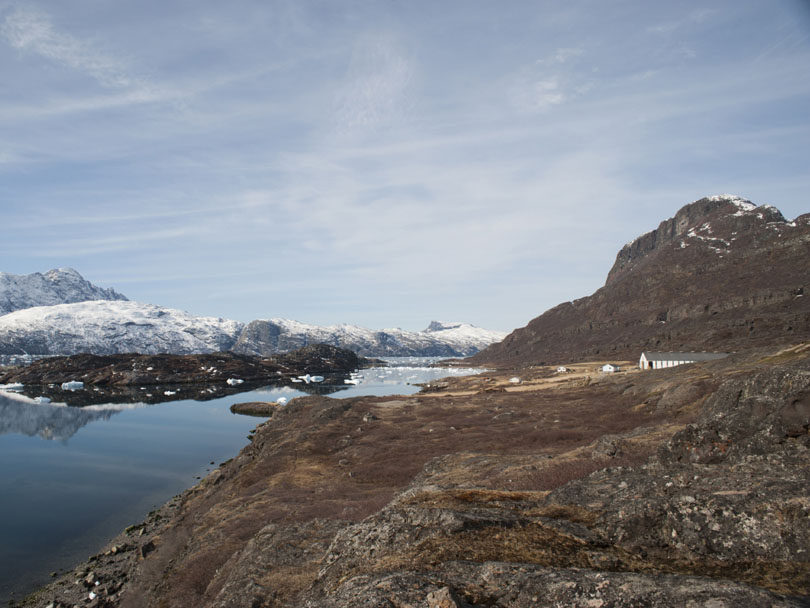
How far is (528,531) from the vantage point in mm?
12469

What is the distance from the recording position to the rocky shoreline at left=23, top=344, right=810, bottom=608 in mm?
9062

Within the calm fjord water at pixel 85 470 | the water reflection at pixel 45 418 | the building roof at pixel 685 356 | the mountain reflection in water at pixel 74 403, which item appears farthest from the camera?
the building roof at pixel 685 356

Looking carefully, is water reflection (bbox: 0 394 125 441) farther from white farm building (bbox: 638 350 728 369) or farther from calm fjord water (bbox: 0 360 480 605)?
white farm building (bbox: 638 350 728 369)

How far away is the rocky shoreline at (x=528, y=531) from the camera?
29.7 ft

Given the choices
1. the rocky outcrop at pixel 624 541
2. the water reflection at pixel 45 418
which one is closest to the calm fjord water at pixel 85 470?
the water reflection at pixel 45 418

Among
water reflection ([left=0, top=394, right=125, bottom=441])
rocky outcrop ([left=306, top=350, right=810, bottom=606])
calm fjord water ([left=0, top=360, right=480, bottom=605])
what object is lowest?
calm fjord water ([left=0, top=360, right=480, bottom=605])

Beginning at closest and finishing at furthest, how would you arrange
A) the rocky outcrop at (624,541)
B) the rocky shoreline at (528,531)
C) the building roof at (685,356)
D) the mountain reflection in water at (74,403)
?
the rocky outcrop at (624,541) → the rocky shoreline at (528,531) → the mountain reflection in water at (74,403) → the building roof at (685,356)

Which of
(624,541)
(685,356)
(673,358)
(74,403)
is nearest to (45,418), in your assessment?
(74,403)

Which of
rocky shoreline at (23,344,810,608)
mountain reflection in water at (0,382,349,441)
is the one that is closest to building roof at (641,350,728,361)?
rocky shoreline at (23,344,810,608)

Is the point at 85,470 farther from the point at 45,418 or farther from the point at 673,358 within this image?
the point at 673,358

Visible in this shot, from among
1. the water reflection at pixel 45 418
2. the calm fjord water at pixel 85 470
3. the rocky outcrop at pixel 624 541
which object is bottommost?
the calm fjord water at pixel 85 470

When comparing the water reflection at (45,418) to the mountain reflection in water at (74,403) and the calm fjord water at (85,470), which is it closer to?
the mountain reflection in water at (74,403)

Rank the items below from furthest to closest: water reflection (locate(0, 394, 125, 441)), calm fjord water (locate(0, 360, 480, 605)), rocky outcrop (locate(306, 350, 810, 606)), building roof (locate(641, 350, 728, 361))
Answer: building roof (locate(641, 350, 728, 361)) < water reflection (locate(0, 394, 125, 441)) < calm fjord water (locate(0, 360, 480, 605)) < rocky outcrop (locate(306, 350, 810, 606))

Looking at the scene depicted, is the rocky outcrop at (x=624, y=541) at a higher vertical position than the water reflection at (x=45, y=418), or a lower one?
higher
